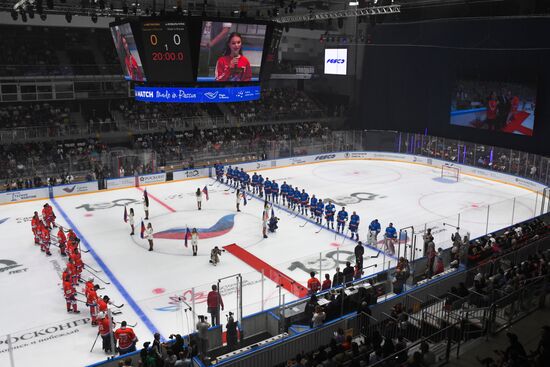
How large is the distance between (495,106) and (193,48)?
63.8 feet

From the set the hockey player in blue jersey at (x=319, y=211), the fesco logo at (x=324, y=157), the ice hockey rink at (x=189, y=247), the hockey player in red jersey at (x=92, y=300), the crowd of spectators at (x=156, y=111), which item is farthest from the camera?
the crowd of spectators at (x=156, y=111)

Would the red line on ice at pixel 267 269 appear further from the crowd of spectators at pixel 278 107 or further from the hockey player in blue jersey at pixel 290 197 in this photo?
the crowd of spectators at pixel 278 107

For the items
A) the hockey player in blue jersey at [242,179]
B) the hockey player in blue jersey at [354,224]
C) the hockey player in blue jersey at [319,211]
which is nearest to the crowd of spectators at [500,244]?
the hockey player in blue jersey at [354,224]

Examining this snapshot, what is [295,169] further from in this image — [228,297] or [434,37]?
[228,297]

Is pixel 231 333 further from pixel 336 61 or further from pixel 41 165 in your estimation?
pixel 336 61

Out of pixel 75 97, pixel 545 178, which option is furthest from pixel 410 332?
pixel 75 97

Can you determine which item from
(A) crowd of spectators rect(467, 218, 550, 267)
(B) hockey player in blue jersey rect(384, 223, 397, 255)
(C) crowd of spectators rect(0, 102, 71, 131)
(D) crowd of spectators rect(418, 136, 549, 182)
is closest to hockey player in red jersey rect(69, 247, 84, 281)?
(B) hockey player in blue jersey rect(384, 223, 397, 255)

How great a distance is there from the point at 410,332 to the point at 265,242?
854cm

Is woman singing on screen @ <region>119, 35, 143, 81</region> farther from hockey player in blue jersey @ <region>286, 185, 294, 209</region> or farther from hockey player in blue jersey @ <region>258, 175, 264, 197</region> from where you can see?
hockey player in blue jersey @ <region>258, 175, 264, 197</region>

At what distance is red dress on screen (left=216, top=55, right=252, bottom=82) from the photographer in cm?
1739

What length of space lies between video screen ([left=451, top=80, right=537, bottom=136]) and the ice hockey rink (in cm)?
338

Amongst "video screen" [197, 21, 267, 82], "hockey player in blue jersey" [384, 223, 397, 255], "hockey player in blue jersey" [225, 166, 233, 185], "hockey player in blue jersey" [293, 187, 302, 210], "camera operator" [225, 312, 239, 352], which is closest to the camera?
"camera operator" [225, 312, 239, 352]

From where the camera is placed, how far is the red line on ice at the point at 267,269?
11938 mm

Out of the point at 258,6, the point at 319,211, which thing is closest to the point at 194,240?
the point at 319,211
